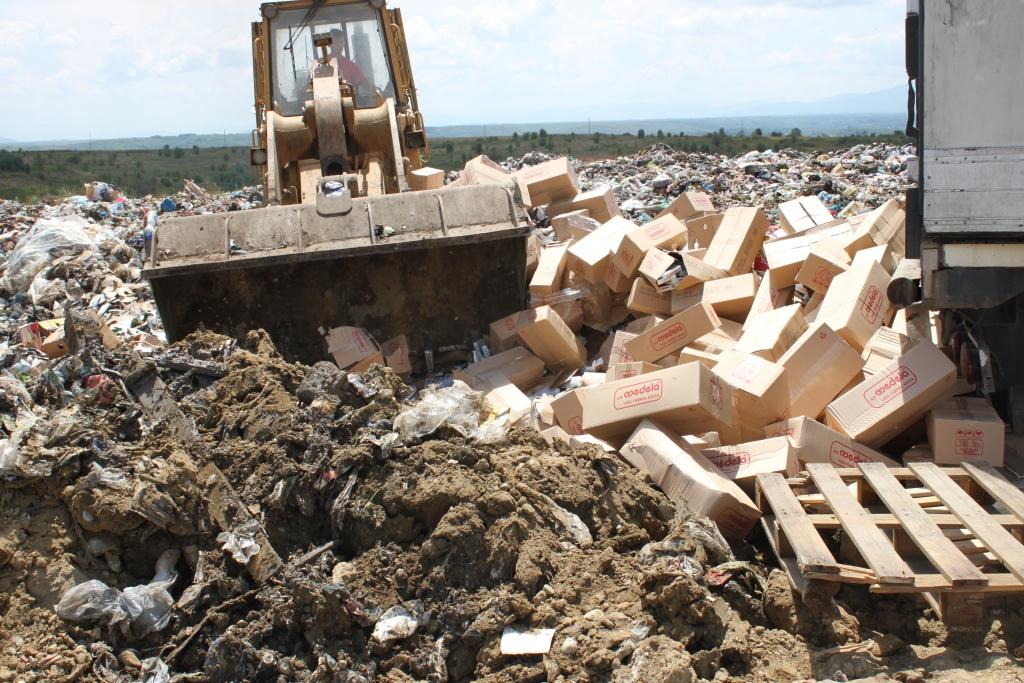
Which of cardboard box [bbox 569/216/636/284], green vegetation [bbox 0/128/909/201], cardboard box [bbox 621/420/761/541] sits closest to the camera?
cardboard box [bbox 621/420/761/541]

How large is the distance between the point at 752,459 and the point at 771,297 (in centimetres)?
179

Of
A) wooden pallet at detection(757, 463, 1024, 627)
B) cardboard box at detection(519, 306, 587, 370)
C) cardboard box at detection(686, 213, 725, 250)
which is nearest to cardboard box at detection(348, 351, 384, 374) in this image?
cardboard box at detection(519, 306, 587, 370)

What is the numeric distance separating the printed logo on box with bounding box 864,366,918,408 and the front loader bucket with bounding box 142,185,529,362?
2309mm

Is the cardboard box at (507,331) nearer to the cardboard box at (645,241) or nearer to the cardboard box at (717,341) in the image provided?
the cardboard box at (645,241)

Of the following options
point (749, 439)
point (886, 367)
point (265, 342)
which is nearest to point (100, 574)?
point (265, 342)

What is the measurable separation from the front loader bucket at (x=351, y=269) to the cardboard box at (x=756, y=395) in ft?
5.78

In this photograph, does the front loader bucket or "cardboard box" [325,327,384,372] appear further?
"cardboard box" [325,327,384,372]

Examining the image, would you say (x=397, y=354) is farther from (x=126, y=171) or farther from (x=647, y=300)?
(x=126, y=171)

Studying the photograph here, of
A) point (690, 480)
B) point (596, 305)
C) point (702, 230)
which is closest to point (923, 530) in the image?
point (690, 480)

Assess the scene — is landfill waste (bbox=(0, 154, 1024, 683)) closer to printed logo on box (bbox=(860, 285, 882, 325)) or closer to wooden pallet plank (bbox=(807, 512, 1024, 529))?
wooden pallet plank (bbox=(807, 512, 1024, 529))

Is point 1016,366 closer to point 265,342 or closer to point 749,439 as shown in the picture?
point 749,439

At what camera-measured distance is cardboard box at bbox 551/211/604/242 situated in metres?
7.75

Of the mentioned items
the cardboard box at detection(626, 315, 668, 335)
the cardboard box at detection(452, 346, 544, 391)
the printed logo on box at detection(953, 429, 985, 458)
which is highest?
the cardboard box at detection(626, 315, 668, 335)

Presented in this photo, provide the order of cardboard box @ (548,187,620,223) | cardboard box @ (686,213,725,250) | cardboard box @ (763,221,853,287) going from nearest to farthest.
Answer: cardboard box @ (763,221,853,287) < cardboard box @ (686,213,725,250) < cardboard box @ (548,187,620,223)
